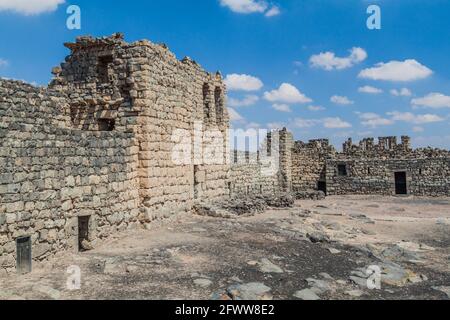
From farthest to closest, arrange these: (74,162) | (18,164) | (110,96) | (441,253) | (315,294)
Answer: (110,96) < (441,253) < (74,162) < (18,164) < (315,294)

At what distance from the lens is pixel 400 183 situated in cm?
2888

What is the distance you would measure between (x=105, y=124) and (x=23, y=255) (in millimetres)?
5188

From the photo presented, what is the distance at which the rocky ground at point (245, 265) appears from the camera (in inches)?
267

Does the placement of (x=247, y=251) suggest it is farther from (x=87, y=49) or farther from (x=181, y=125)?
(x=87, y=49)

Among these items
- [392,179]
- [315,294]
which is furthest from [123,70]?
[392,179]

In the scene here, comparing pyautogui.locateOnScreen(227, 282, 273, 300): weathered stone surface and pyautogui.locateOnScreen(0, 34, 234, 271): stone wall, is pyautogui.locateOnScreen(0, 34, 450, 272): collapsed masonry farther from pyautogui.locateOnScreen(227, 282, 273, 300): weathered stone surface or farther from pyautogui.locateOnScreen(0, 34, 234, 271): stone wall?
pyautogui.locateOnScreen(227, 282, 273, 300): weathered stone surface

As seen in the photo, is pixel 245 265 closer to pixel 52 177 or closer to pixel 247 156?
pixel 52 177

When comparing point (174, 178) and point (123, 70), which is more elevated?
point (123, 70)

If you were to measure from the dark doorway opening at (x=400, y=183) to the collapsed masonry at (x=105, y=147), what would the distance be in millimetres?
13548

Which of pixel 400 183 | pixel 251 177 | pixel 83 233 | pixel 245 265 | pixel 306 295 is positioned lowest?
pixel 306 295

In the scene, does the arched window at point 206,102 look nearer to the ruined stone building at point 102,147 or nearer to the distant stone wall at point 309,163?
the ruined stone building at point 102,147

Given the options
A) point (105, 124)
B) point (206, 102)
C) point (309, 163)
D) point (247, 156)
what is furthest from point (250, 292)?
point (309, 163)

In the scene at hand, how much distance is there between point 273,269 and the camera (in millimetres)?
8141

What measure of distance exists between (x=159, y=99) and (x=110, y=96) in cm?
140
